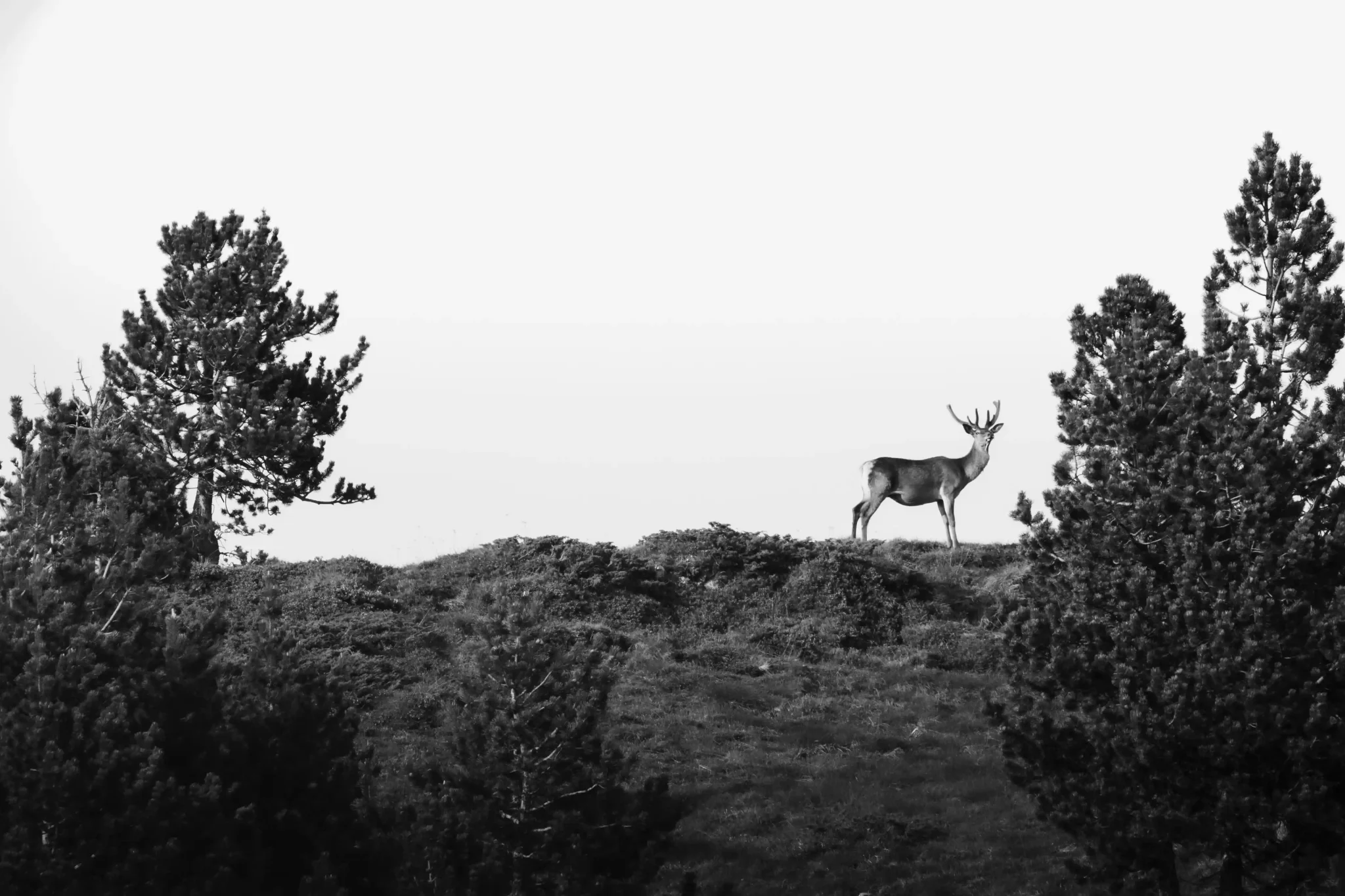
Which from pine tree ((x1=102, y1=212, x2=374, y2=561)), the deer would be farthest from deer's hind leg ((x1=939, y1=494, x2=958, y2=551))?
pine tree ((x1=102, y1=212, x2=374, y2=561))

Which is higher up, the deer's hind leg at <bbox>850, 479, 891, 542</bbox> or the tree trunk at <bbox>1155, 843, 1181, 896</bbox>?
the deer's hind leg at <bbox>850, 479, 891, 542</bbox>

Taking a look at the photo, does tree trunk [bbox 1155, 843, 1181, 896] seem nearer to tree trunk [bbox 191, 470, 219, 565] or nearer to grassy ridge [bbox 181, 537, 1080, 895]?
grassy ridge [bbox 181, 537, 1080, 895]

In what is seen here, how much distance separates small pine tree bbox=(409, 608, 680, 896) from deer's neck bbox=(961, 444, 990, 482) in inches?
886

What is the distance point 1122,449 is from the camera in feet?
54.1

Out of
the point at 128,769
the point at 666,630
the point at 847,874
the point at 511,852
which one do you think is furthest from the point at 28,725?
the point at 666,630

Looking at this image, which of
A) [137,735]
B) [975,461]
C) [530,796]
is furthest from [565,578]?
[137,735]

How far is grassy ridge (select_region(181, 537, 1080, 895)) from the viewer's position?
61.5 ft

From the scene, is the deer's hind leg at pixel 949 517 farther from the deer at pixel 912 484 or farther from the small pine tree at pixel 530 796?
the small pine tree at pixel 530 796

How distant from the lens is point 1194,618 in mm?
15227

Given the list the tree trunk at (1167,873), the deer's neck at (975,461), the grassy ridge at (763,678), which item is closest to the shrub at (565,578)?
the grassy ridge at (763,678)

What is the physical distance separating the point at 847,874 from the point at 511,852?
550cm

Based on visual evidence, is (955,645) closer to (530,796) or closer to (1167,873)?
(1167,873)

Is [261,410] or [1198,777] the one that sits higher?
[261,410]

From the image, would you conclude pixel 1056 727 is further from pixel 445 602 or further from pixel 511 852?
pixel 445 602
